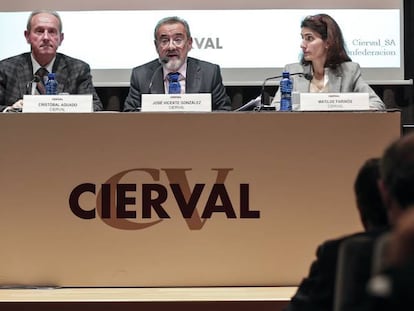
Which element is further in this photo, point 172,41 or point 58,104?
point 172,41

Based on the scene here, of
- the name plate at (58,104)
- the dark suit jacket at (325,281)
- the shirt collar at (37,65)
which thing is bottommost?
the dark suit jacket at (325,281)

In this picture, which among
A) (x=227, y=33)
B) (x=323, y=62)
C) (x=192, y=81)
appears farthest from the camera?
(x=227, y=33)

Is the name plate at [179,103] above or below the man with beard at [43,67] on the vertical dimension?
below

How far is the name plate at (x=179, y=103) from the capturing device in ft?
7.68

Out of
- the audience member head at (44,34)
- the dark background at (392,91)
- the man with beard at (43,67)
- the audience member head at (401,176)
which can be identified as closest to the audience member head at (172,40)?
the man with beard at (43,67)

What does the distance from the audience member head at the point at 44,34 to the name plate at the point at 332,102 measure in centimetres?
188

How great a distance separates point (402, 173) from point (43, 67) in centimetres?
332

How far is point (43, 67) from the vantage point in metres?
3.89

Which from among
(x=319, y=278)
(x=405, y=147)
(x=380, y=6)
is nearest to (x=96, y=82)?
(x=380, y=6)

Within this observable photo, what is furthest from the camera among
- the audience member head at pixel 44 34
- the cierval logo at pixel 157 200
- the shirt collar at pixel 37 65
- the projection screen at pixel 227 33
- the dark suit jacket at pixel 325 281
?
the projection screen at pixel 227 33

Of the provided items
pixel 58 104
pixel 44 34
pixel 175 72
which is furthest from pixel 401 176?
pixel 44 34

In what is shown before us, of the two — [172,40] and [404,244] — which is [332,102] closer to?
[172,40]

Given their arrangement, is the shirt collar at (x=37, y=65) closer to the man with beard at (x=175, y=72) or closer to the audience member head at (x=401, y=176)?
the man with beard at (x=175, y=72)

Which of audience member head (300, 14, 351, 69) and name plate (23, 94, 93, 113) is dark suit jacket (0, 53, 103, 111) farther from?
name plate (23, 94, 93, 113)
